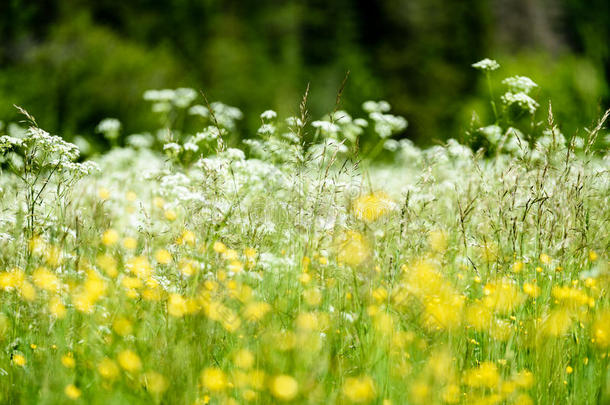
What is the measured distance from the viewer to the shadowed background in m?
8.99

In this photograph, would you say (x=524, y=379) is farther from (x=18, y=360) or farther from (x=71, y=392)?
(x=18, y=360)

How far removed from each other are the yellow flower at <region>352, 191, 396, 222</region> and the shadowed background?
7303mm

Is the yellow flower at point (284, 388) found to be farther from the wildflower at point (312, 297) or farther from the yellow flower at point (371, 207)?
the yellow flower at point (371, 207)

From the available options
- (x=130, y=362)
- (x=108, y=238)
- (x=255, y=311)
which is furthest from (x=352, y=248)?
(x=108, y=238)

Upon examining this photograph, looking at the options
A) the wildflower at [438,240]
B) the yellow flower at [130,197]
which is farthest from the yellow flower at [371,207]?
the yellow flower at [130,197]

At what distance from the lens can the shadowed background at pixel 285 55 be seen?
8992 mm

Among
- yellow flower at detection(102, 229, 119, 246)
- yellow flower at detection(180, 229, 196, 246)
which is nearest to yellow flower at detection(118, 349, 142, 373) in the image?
yellow flower at detection(180, 229, 196, 246)

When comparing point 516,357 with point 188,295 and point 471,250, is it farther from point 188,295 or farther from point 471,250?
point 188,295

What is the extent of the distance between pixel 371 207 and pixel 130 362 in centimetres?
91

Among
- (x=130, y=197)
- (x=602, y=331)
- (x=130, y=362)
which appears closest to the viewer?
(x=130, y=362)

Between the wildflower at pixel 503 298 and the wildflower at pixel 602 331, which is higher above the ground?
the wildflower at pixel 503 298

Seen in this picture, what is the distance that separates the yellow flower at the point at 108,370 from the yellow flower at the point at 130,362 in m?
0.02

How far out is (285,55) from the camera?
14.4 meters

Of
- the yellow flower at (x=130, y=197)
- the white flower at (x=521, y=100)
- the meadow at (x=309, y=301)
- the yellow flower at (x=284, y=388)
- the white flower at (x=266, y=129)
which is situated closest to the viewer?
the yellow flower at (x=284, y=388)
